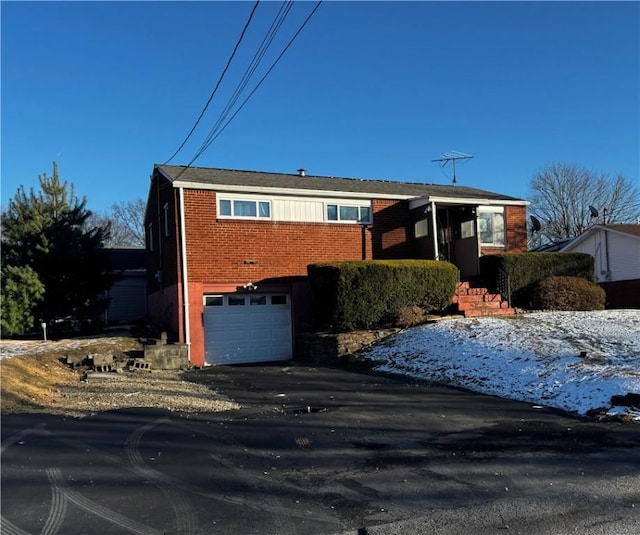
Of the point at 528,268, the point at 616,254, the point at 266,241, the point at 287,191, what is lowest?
the point at 528,268

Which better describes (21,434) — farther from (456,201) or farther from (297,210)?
(456,201)

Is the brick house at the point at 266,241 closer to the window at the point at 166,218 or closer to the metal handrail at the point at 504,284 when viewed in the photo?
the window at the point at 166,218

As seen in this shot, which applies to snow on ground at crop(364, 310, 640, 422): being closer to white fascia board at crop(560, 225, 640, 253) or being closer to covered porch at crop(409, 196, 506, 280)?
covered porch at crop(409, 196, 506, 280)

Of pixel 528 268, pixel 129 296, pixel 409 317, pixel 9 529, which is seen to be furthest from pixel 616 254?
Result: pixel 9 529

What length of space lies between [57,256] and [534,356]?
1629 cm

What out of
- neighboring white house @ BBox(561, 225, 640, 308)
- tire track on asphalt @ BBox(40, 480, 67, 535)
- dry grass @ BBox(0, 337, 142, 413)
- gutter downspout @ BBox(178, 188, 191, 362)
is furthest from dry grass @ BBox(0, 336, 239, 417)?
neighboring white house @ BBox(561, 225, 640, 308)

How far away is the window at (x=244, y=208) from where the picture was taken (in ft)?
57.2

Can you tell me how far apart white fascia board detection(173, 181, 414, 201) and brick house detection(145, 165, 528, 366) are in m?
0.03

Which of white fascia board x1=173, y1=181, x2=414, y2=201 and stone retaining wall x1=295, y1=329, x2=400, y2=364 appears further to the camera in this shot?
white fascia board x1=173, y1=181, x2=414, y2=201

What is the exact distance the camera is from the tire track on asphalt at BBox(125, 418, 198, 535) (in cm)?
456

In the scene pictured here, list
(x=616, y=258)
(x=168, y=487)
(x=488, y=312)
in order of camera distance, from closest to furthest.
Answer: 1. (x=168, y=487)
2. (x=488, y=312)
3. (x=616, y=258)

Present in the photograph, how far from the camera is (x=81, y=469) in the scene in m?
5.98

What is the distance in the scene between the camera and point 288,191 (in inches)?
712

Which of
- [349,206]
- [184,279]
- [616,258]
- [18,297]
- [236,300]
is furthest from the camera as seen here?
[616,258]
